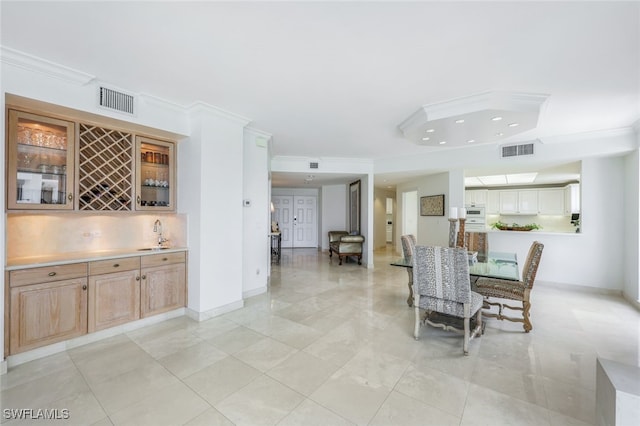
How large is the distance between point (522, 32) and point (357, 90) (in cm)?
136

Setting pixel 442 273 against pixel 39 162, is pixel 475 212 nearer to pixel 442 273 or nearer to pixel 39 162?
pixel 442 273

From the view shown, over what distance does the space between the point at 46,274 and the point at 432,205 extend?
656cm

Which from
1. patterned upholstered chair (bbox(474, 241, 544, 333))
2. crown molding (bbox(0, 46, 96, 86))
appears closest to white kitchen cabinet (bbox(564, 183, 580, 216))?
patterned upholstered chair (bbox(474, 241, 544, 333))

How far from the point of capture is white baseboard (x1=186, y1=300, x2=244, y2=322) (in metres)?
3.11

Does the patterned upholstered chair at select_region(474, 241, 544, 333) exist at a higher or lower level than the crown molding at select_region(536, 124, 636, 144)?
lower

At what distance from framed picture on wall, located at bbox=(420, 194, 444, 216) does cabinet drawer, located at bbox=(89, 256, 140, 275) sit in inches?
226

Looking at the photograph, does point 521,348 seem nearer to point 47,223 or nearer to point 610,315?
point 610,315

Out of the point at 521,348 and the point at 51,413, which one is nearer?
the point at 51,413

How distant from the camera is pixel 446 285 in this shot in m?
2.49

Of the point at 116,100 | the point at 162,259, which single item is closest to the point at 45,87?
the point at 116,100

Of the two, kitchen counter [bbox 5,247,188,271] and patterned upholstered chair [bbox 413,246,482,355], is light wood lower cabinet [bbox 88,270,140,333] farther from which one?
patterned upholstered chair [bbox 413,246,482,355]

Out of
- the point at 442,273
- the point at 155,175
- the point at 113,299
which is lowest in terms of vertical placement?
the point at 113,299

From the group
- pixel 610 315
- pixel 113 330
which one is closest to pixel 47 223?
pixel 113 330

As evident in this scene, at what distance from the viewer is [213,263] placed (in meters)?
3.22
